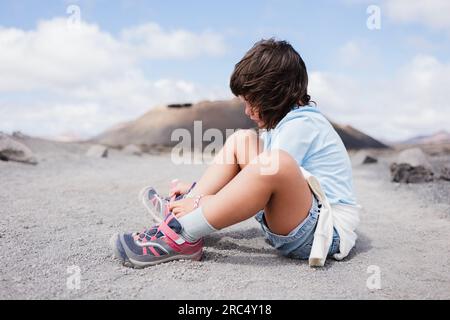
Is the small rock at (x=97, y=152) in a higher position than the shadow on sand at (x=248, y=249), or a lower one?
lower

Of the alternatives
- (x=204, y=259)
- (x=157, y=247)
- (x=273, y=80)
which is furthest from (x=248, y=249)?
(x=273, y=80)

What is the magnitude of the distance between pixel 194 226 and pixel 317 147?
0.64 meters

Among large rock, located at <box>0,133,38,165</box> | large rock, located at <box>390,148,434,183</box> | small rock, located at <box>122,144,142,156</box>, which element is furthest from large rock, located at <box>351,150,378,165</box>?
large rock, located at <box>0,133,38,165</box>

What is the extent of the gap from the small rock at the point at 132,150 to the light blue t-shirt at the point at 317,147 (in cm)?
714

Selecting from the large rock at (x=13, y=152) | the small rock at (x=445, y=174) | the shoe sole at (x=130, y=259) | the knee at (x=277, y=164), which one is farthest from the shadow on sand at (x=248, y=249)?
the large rock at (x=13, y=152)

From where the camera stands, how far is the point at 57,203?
3.39 m

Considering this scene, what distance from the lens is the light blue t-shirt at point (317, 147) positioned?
78.4 inches

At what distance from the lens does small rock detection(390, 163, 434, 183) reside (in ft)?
16.8

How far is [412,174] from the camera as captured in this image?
16.9ft

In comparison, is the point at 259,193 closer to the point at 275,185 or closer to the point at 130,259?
the point at 275,185

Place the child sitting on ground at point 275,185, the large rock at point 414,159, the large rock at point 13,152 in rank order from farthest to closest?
the large rock at point 13,152, the large rock at point 414,159, the child sitting on ground at point 275,185

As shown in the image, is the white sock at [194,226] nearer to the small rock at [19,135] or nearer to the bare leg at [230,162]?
the bare leg at [230,162]

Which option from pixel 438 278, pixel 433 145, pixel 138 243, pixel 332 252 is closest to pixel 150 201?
pixel 138 243

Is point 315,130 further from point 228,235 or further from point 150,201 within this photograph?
point 150,201
